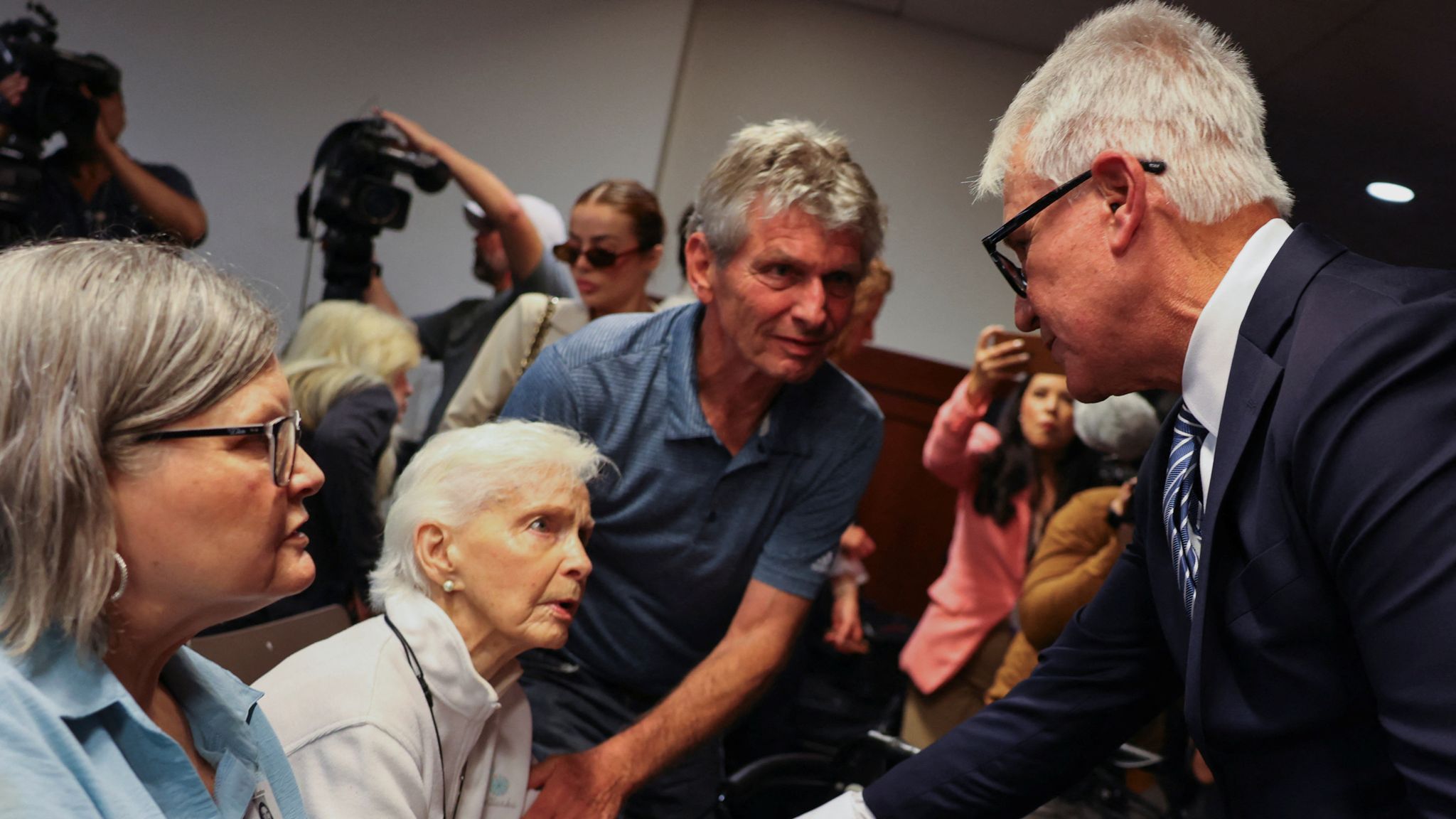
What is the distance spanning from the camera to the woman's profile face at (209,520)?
1008mm

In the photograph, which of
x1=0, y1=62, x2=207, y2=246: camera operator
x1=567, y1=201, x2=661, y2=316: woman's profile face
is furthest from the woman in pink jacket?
x1=0, y1=62, x2=207, y2=246: camera operator

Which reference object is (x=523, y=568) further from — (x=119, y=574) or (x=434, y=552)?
(x=119, y=574)

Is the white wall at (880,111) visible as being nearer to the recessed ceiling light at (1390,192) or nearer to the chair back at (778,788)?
the recessed ceiling light at (1390,192)

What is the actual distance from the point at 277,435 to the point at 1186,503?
96 centimetres

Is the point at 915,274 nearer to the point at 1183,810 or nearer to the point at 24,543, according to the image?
the point at 1183,810

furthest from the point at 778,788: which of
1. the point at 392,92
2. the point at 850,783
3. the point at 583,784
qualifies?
the point at 392,92

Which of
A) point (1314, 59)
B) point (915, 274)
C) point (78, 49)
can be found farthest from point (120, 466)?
point (915, 274)

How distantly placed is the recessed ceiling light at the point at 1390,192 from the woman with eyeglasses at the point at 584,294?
8.88 ft

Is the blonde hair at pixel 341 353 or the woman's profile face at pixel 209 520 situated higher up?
the woman's profile face at pixel 209 520

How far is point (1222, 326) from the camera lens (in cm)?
123

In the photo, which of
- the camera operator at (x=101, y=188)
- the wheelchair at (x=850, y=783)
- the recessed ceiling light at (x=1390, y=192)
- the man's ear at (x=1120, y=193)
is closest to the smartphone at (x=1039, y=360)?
the wheelchair at (x=850, y=783)

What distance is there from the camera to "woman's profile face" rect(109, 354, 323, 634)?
1008mm

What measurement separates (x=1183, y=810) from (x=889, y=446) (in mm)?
2599

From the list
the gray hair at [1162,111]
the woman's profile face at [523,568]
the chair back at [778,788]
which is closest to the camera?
the gray hair at [1162,111]
